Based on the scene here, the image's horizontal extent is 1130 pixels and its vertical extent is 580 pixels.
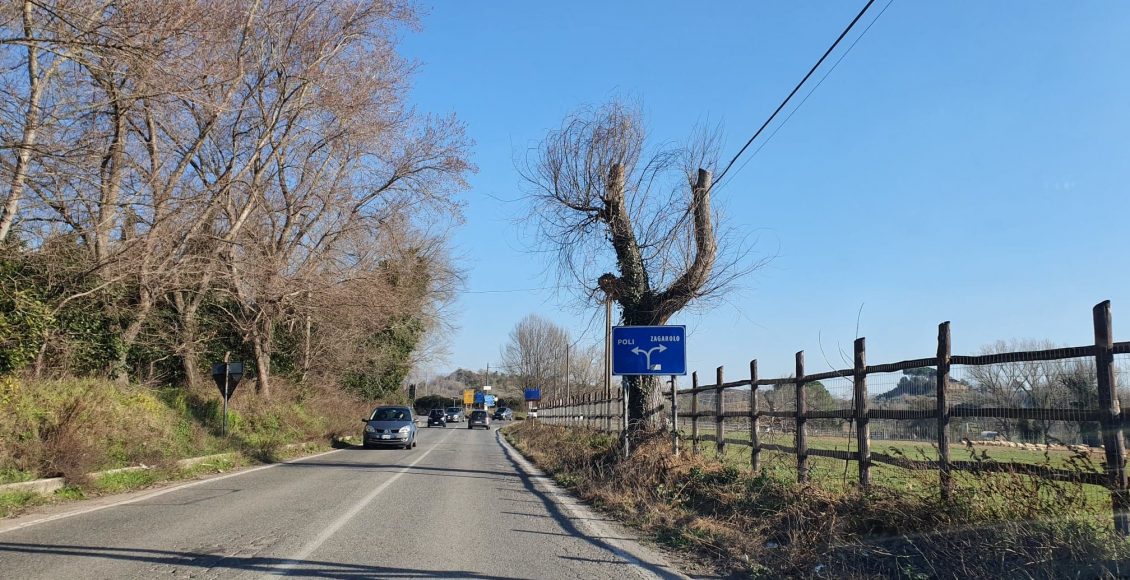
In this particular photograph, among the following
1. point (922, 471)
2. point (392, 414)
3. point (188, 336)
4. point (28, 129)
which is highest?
point (28, 129)

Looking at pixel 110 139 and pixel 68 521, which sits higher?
pixel 110 139

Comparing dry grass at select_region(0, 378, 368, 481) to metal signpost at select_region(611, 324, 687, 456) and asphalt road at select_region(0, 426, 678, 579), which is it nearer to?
asphalt road at select_region(0, 426, 678, 579)

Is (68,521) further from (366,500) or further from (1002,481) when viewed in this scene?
(1002,481)

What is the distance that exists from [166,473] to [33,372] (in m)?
3.85

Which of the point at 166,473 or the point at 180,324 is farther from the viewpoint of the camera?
the point at 180,324

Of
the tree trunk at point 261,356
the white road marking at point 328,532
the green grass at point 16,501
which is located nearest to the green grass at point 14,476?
the green grass at point 16,501

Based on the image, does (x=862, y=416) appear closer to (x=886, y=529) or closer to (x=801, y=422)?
(x=801, y=422)

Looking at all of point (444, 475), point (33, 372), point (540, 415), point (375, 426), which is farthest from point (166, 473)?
point (540, 415)

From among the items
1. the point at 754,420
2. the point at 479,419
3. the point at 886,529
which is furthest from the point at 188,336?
the point at 479,419

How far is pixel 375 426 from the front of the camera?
28734 millimetres

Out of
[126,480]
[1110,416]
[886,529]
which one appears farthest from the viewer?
[126,480]

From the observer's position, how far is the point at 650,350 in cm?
1598

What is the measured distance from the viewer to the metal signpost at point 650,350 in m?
15.9

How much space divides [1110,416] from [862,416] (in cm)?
356
